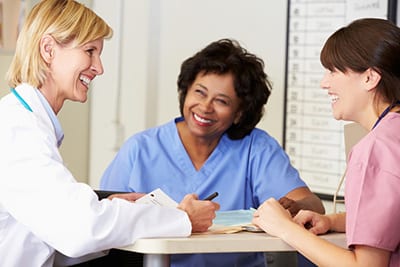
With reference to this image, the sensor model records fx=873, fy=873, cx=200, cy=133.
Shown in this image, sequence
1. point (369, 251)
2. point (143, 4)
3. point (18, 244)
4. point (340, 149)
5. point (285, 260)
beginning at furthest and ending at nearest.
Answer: point (143, 4)
point (340, 149)
point (285, 260)
point (18, 244)
point (369, 251)

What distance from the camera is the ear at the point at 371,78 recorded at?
1.93m

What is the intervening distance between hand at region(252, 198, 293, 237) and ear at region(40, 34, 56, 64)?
0.63 m

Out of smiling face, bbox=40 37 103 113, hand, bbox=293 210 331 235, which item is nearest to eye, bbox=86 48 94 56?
smiling face, bbox=40 37 103 113

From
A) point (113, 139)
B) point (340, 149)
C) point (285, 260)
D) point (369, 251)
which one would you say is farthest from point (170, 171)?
point (113, 139)

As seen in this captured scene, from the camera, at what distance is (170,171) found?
2.81 meters

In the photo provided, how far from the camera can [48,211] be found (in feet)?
Answer: 6.21

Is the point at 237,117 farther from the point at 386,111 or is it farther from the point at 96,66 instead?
the point at 386,111

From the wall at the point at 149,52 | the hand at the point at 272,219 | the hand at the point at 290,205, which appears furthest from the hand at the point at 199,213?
the wall at the point at 149,52

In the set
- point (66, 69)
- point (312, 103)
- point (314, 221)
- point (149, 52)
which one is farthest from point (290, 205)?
point (149, 52)

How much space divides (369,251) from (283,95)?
5.64ft

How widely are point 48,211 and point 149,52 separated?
220 centimetres

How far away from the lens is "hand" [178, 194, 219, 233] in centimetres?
203

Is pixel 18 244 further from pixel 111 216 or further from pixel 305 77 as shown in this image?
pixel 305 77

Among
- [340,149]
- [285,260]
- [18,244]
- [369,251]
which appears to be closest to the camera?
[369,251]
